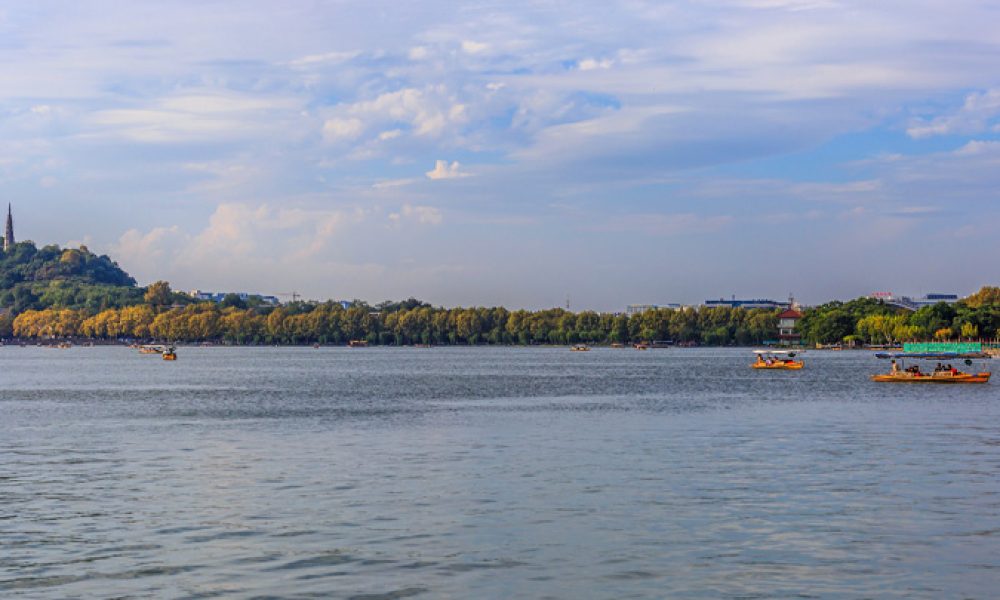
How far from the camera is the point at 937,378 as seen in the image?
98.1 metres

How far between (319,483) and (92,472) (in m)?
8.18

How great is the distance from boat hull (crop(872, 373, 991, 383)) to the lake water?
35.4 meters

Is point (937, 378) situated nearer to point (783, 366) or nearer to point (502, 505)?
point (783, 366)

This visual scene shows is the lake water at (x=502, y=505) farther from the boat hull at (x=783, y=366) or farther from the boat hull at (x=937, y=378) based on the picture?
the boat hull at (x=783, y=366)

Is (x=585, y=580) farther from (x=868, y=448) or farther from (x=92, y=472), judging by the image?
(x=868, y=448)

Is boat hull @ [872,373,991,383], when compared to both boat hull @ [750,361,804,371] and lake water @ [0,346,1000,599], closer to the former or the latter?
boat hull @ [750,361,804,371]

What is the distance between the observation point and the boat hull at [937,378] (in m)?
97.2

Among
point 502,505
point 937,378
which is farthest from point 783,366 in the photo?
point 502,505

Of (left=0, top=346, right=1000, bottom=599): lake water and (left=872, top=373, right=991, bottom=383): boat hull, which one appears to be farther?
(left=872, top=373, right=991, bottom=383): boat hull

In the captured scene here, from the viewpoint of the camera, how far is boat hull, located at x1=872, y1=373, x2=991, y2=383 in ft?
319

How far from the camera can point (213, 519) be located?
2859 cm

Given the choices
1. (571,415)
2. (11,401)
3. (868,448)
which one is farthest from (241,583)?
(11,401)

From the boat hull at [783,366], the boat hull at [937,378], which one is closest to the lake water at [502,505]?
the boat hull at [937,378]

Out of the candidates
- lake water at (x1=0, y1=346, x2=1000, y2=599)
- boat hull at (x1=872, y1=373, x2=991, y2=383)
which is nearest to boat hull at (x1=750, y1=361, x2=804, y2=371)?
boat hull at (x1=872, y1=373, x2=991, y2=383)
